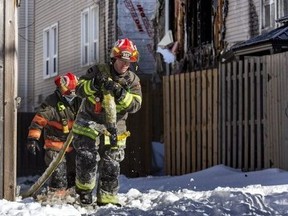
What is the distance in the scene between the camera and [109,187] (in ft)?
26.6

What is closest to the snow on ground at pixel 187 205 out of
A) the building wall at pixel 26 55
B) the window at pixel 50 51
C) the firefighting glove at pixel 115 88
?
the firefighting glove at pixel 115 88

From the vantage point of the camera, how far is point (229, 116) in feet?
42.1

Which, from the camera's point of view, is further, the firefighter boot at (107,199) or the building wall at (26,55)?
the building wall at (26,55)

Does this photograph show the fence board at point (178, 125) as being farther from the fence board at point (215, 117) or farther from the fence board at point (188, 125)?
the fence board at point (215, 117)

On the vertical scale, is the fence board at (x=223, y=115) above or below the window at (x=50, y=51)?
below

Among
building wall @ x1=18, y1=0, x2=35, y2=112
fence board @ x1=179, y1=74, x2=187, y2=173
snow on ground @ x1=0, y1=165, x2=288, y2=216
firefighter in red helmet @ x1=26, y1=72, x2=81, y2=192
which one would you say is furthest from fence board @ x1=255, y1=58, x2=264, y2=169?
building wall @ x1=18, y1=0, x2=35, y2=112

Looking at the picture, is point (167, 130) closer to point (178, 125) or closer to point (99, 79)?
point (178, 125)

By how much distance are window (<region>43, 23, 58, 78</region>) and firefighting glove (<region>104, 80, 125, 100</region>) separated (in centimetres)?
1824

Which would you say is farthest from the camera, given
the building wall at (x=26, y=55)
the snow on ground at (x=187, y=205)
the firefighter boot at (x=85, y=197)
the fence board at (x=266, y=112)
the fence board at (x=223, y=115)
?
the building wall at (x=26, y=55)

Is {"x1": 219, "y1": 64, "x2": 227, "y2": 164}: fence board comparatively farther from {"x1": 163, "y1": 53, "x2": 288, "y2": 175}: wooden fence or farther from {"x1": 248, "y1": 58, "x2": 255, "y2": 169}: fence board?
{"x1": 248, "y1": 58, "x2": 255, "y2": 169}: fence board

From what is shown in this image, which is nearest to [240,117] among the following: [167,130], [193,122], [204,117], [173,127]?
[204,117]

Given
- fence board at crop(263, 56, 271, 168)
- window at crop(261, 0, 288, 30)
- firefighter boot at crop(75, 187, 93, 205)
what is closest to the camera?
firefighter boot at crop(75, 187, 93, 205)

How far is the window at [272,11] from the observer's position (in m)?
14.8

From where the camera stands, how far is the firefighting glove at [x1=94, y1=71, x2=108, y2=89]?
25.7 ft
